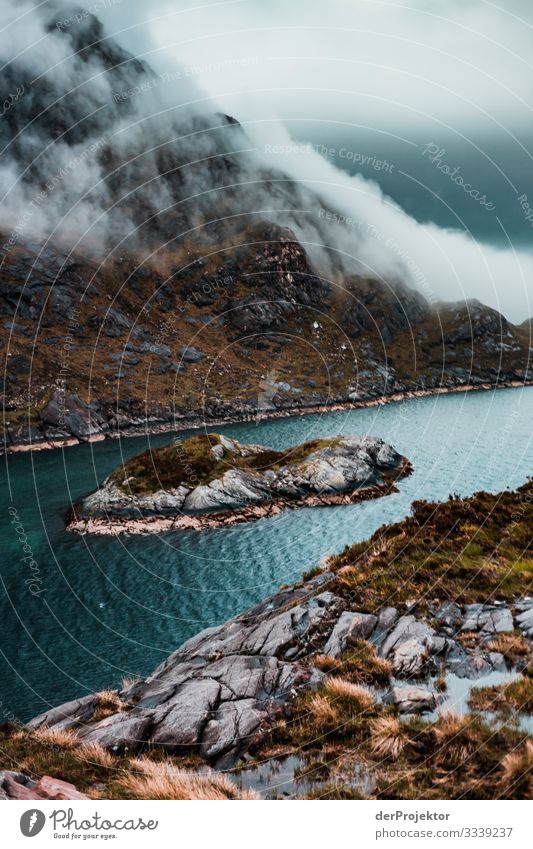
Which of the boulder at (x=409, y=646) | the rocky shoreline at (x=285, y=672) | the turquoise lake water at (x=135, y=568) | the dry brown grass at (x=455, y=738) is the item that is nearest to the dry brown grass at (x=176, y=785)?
the rocky shoreline at (x=285, y=672)

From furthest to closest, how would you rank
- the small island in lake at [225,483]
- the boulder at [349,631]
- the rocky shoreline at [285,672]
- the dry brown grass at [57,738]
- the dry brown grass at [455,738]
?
the small island in lake at [225,483], the boulder at [349,631], the dry brown grass at [57,738], the rocky shoreline at [285,672], the dry brown grass at [455,738]

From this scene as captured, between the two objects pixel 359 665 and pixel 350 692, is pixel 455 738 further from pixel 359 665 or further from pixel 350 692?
pixel 359 665

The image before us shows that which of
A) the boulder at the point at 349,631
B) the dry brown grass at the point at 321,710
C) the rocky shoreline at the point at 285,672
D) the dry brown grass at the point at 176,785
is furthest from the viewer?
the boulder at the point at 349,631

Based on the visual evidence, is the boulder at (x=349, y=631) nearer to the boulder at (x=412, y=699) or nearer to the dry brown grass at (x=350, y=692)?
the dry brown grass at (x=350, y=692)

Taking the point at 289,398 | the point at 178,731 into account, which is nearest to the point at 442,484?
the point at 178,731

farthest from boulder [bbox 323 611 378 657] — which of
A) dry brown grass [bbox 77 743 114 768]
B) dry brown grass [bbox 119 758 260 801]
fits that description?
dry brown grass [bbox 77 743 114 768]
